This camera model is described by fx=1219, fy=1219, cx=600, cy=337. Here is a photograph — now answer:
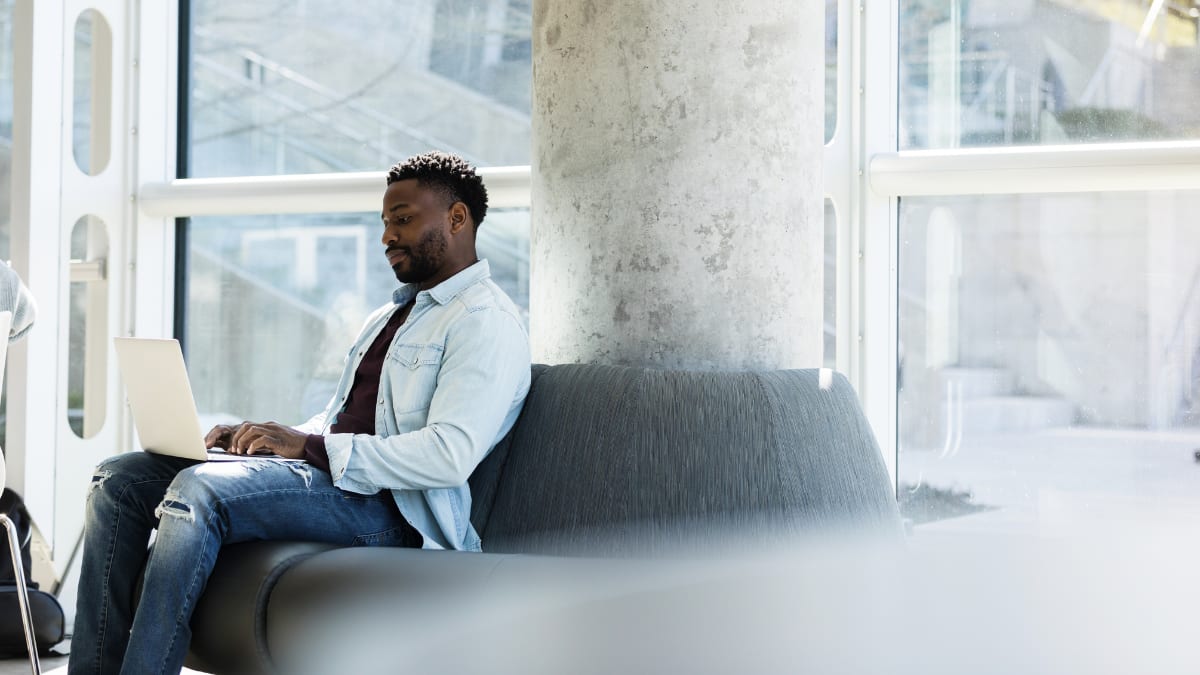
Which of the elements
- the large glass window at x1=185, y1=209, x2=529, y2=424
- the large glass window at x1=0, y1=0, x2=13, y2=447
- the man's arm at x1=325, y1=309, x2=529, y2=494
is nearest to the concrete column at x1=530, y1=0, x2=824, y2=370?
the man's arm at x1=325, y1=309, x2=529, y2=494

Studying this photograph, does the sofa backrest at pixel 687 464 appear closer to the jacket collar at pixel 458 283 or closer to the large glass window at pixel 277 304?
the jacket collar at pixel 458 283

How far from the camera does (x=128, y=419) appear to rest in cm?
462

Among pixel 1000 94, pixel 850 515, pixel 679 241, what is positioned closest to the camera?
pixel 850 515

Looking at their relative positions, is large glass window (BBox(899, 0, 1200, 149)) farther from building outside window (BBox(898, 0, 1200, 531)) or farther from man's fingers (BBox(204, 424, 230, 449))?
man's fingers (BBox(204, 424, 230, 449))

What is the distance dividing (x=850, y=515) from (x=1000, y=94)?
168cm

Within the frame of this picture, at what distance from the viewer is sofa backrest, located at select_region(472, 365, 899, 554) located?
2.31 m

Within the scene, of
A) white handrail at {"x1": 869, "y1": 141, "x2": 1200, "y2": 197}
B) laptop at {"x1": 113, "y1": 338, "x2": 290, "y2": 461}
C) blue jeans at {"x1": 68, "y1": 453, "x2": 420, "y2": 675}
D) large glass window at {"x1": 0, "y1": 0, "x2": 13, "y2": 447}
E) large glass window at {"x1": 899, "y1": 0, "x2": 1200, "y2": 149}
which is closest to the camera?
blue jeans at {"x1": 68, "y1": 453, "x2": 420, "y2": 675}

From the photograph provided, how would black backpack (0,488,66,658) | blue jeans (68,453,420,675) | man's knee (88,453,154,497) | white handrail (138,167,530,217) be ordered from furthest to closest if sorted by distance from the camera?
white handrail (138,167,530,217)
black backpack (0,488,66,658)
man's knee (88,453,154,497)
blue jeans (68,453,420,675)

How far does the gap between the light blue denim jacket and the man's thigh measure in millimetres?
44

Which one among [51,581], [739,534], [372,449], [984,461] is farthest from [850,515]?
[51,581]

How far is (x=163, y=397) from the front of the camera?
8.20ft

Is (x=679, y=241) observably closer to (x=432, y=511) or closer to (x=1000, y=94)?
(x=432, y=511)

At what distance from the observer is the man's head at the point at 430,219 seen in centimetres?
288

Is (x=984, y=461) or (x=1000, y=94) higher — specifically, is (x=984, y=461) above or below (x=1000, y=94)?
below
